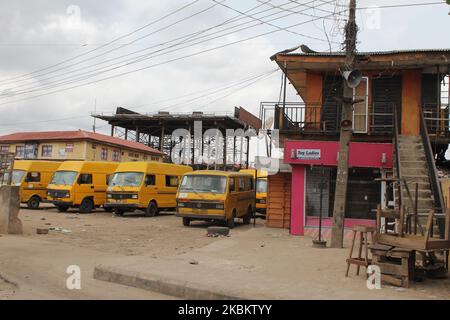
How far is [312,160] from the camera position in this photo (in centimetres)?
1584

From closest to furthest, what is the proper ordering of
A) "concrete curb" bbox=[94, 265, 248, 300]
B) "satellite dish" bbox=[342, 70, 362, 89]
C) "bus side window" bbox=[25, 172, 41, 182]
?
"concrete curb" bbox=[94, 265, 248, 300] → "satellite dish" bbox=[342, 70, 362, 89] → "bus side window" bbox=[25, 172, 41, 182]

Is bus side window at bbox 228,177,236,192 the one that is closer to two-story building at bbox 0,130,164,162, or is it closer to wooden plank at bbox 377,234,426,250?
wooden plank at bbox 377,234,426,250

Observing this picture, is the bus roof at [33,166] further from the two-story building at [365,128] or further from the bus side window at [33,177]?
the two-story building at [365,128]

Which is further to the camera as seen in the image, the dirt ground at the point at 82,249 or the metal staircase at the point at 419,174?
the metal staircase at the point at 419,174

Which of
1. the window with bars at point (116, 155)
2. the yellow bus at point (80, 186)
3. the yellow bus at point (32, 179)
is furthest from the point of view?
the window with bars at point (116, 155)

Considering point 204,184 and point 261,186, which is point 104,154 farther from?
point 204,184

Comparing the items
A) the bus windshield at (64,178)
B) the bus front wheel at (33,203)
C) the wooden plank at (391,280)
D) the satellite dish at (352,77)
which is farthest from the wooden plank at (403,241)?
the bus front wheel at (33,203)

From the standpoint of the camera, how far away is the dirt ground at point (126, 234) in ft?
41.4

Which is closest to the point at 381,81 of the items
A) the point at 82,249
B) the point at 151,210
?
the point at 82,249

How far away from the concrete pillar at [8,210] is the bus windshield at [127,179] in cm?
824

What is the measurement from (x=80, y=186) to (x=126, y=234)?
9.12 metres

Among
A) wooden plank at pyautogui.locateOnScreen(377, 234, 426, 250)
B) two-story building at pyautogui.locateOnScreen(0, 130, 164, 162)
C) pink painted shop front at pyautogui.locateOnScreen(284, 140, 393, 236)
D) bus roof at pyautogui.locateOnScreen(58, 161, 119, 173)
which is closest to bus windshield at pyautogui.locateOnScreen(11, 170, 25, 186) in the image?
bus roof at pyautogui.locateOnScreen(58, 161, 119, 173)

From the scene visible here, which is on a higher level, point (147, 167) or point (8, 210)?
point (147, 167)

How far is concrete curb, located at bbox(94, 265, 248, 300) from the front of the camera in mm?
6814
